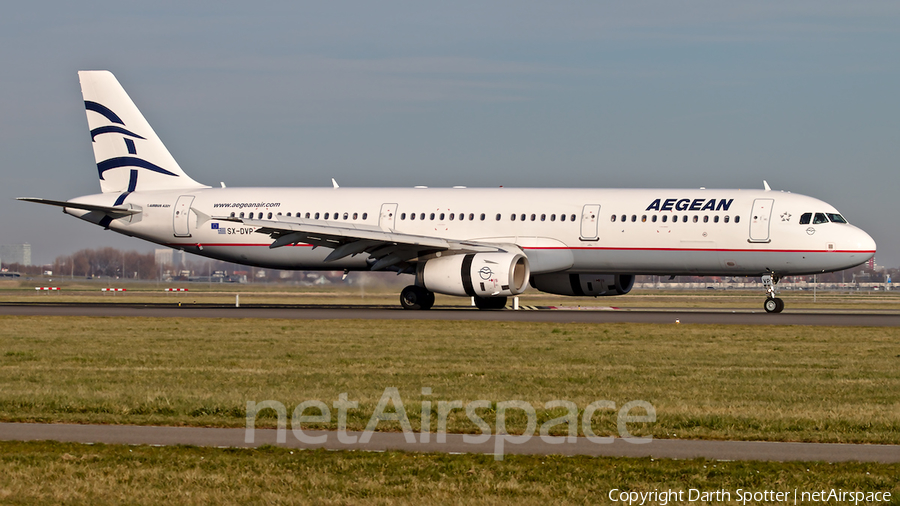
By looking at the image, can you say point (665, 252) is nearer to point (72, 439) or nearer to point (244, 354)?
point (244, 354)

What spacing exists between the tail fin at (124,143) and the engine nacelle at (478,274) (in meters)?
12.7

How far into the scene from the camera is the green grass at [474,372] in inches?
489

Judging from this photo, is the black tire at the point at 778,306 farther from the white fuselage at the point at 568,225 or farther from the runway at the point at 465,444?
the runway at the point at 465,444

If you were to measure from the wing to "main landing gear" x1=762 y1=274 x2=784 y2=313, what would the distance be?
333 inches

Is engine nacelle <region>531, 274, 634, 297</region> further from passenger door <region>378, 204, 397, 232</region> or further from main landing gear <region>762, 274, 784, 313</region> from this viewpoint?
→ passenger door <region>378, 204, 397, 232</region>

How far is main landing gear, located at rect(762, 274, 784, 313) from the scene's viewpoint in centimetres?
3356

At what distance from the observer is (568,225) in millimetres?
34094

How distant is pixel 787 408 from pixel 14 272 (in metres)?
98.3

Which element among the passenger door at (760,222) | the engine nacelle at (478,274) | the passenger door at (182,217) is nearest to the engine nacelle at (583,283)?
the engine nacelle at (478,274)

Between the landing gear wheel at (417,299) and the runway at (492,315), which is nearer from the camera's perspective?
the runway at (492,315)

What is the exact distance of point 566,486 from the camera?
870 cm

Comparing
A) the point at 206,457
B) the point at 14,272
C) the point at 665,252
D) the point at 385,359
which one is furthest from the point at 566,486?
the point at 14,272

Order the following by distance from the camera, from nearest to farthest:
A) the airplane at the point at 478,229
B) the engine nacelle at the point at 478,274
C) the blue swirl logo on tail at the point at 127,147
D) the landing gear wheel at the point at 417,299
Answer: the engine nacelle at the point at 478,274 < the airplane at the point at 478,229 < the landing gear wheel at the point at 417,299 < the blue swirl logo on tail at the point at 127,147

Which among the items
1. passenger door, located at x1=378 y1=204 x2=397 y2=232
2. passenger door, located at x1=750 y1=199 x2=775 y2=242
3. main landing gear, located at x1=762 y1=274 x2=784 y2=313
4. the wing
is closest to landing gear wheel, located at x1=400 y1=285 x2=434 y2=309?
the wing
